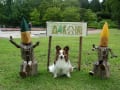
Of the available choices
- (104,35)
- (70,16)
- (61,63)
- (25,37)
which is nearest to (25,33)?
(25,37)

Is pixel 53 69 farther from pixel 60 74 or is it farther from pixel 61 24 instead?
pixel 61 24

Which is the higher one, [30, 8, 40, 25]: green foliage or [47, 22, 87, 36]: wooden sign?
[47, 22, 87, 36]: wooden sign

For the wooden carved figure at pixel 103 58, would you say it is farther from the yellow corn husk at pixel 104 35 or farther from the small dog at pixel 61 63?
the small dog at pixel 61 63

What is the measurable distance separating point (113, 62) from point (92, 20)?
3865 centimetres

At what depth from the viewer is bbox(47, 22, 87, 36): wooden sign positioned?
7.66m

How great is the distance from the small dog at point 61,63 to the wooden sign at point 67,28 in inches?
26.6

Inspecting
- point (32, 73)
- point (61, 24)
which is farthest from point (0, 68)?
point (61, 24)

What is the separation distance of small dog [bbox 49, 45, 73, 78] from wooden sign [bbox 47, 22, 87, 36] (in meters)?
0.67

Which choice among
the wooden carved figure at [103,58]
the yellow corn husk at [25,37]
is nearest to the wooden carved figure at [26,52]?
the yellow corn husk at [25,37]

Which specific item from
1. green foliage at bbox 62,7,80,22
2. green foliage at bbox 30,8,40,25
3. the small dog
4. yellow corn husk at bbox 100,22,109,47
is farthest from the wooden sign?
green foliage at bbox 30,8,40,25

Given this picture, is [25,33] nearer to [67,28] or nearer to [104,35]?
[67,28]

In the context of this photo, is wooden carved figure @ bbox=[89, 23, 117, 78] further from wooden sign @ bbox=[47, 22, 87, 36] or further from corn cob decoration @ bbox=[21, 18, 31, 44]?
corn cob decoration @ bbox=[21, 18, 31, 44]

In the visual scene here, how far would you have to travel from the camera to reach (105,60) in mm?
7328

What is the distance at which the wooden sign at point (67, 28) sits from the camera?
7664 mm
